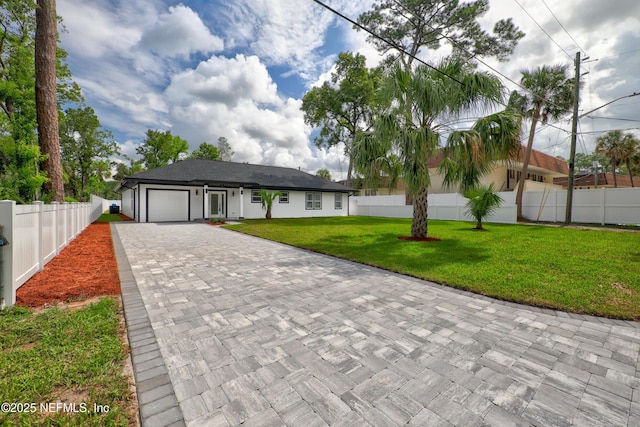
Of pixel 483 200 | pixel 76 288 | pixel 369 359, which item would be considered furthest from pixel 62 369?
pixel 483 200

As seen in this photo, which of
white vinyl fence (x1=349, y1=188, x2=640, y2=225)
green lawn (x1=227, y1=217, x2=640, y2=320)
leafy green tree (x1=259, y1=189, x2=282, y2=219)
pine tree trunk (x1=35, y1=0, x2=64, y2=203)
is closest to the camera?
green lawn (x1=227, y1=217, x2=640, y2=320)

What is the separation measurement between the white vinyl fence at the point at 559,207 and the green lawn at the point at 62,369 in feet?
60.2

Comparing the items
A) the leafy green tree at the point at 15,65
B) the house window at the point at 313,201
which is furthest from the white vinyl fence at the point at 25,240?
the house window at the point at 313,201

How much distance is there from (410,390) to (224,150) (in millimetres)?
44874

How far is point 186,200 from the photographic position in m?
17.7

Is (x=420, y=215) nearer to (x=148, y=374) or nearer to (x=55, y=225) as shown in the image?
(x=148, y=374)

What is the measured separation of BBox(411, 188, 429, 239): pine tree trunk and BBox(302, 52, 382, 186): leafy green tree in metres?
14.7

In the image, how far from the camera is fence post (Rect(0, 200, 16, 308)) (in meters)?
3.20

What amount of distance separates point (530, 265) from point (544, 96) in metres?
16.7

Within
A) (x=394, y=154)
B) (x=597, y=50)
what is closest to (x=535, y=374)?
(x=394, y=154)

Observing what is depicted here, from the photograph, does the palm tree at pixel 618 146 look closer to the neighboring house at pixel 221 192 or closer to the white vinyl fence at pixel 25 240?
the neighboring house at pixel 221 192

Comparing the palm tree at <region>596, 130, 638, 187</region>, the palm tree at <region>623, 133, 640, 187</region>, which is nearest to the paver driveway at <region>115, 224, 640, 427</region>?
the palm tree at <region>596, 130, 638, 187</region>

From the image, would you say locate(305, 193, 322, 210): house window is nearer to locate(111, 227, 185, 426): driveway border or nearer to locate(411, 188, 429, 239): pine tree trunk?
locate(411, 188, 429, 239): pine tree trunk

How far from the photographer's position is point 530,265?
223 inches
